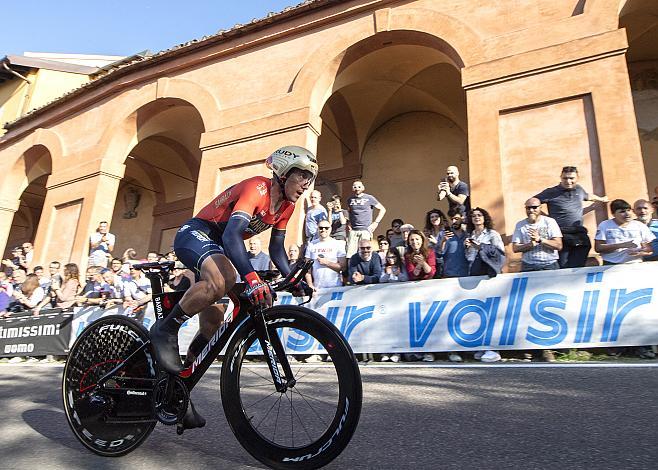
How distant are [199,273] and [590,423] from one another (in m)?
2.49

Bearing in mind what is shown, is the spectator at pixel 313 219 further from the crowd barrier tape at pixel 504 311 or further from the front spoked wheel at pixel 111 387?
the front spoked wheel at pixel 111 387

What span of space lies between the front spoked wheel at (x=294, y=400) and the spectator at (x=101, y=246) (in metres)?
11.0

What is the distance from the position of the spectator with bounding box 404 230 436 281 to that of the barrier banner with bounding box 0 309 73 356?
700cm

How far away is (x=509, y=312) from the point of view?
214 inches

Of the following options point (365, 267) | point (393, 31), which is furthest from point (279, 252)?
point (393, 31)

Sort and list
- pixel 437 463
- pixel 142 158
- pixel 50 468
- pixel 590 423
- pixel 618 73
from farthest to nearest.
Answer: pixel 142 158
pixel 618 73
pixel 590 423
pixel 50 468
pixel 437 463

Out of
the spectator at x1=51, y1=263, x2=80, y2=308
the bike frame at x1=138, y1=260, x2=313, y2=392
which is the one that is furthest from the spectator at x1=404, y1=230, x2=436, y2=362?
the spectator at x1=51, y1=263, x2=80, y2=308

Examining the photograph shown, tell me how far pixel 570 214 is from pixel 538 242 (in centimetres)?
100

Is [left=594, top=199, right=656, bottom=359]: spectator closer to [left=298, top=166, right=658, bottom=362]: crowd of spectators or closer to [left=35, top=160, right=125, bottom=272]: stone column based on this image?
[left=298, top=166, right=658, bottom=362]: crowd of spectators

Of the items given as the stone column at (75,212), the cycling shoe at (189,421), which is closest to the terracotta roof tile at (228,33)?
the stone column at (75,212)

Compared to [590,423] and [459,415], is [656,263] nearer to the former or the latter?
[590,423]

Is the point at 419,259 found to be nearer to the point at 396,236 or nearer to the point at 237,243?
the point at 396,236

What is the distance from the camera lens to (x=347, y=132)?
1532 cm

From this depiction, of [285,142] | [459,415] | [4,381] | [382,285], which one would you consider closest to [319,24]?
[285,142]
